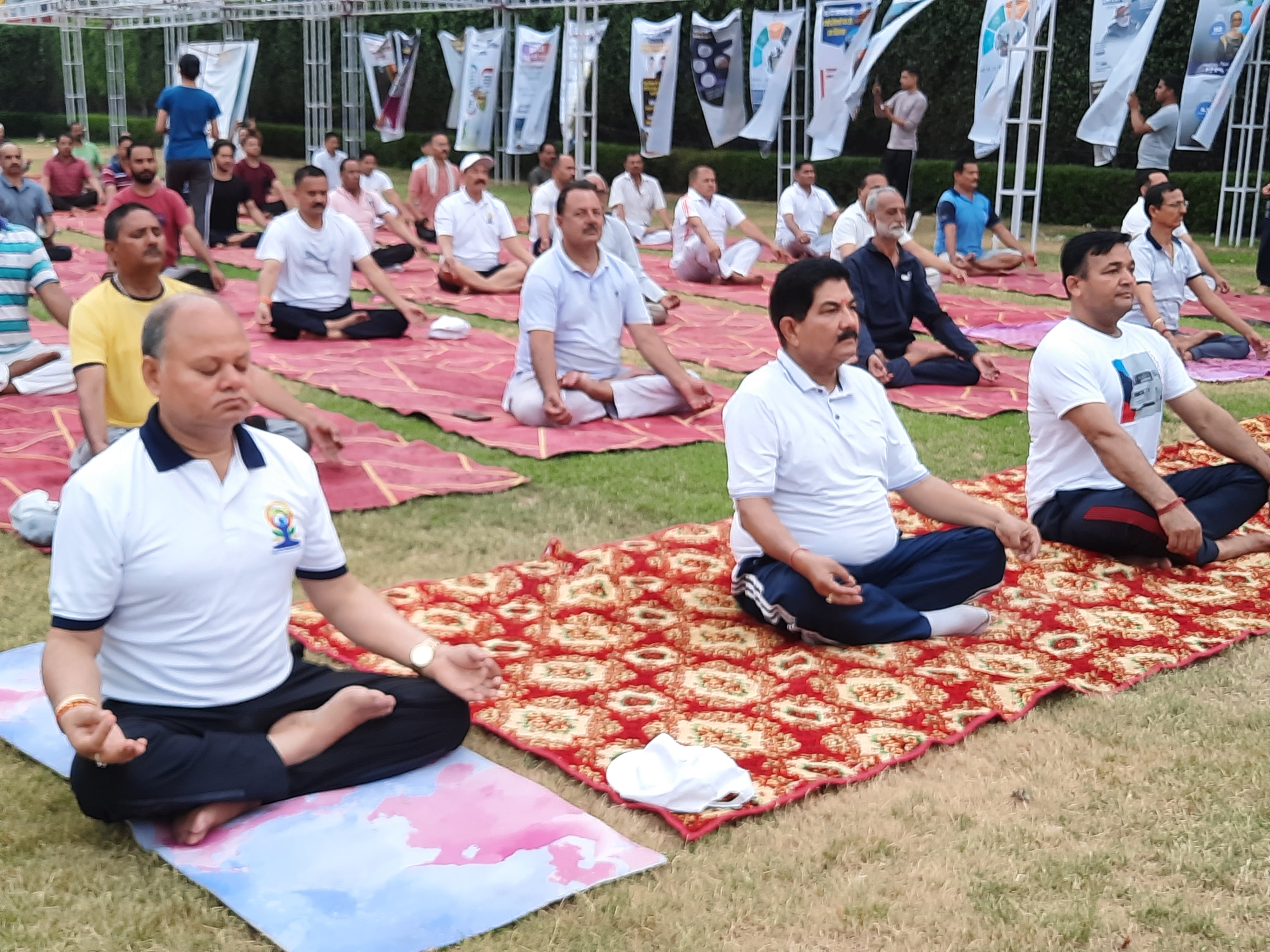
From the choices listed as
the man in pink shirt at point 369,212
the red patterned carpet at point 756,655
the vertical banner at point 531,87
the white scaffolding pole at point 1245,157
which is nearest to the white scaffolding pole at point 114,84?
the vertical banner at point 531,87

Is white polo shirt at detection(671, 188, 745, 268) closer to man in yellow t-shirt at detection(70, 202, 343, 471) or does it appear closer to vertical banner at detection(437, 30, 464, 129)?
man in yellow t-shirt at detection(70, 202, 343, 471)

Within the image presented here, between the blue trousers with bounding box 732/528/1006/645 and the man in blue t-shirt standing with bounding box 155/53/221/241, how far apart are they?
10289 mm

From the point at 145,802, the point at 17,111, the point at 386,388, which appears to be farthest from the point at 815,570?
the point at 17,111

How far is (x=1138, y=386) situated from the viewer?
15.8 feet

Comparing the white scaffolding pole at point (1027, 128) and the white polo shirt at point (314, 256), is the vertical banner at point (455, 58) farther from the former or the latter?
the white polo shirt at point (314, 256)

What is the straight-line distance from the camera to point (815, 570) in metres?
3.77

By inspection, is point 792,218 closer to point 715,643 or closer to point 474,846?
point 715,643

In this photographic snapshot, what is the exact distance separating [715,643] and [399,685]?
1.20 metres

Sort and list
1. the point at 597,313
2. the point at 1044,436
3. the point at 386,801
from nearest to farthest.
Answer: the point at 386,801 → the point at 1044,436 → the point at 597,313

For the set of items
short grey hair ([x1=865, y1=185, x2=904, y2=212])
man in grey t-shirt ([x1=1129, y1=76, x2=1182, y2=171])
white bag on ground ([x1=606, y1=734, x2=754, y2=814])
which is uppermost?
man in grey t-shirt ([x1=1129, y1=76, x2=1182, y2=171])

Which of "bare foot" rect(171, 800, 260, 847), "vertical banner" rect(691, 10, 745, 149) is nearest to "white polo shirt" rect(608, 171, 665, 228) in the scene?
"vertical banner" rect(691, 10, 745, 149)

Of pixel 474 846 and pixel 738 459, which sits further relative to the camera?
pixel 738 459

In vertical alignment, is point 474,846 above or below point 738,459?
below

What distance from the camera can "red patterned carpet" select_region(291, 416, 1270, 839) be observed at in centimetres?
340
